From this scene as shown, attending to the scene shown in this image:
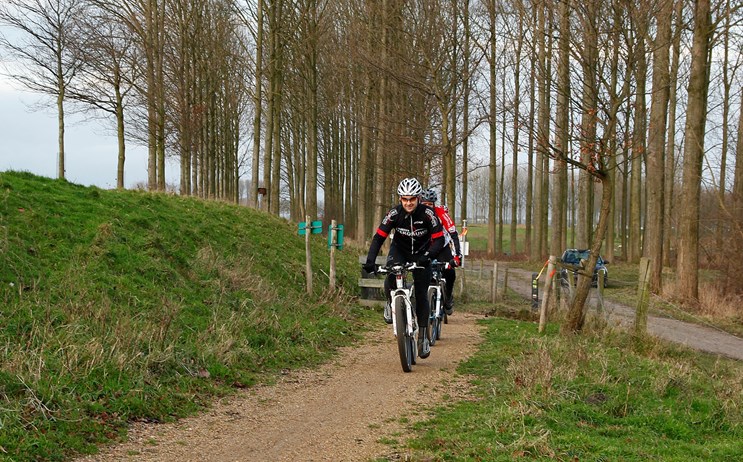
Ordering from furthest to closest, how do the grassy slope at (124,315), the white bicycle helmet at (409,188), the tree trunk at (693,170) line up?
1. the tree trunk at (693,170)
2. the white bicycle helmet at (409,188)
3. the grassy slope at (124,315)

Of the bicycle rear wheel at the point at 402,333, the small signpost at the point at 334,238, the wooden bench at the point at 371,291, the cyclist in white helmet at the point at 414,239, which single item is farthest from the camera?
the wooden bench at the point at 371,291

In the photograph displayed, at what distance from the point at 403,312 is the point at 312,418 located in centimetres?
220

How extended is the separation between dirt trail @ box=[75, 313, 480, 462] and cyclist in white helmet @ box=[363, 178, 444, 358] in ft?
2.89

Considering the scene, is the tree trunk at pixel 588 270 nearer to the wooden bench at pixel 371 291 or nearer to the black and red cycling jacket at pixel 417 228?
the black and red cycling jacket at pixel 417 228

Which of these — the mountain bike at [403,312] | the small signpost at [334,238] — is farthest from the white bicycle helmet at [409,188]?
the small signpost at [334,238]

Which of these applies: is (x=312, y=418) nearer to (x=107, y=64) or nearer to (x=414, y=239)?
(x=414, y=239)

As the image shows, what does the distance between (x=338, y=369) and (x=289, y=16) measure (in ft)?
65.5

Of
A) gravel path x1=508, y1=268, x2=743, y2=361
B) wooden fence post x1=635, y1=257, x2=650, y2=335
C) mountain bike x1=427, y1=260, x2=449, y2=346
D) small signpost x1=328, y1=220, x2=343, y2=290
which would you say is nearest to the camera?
mountain bike x1=427, y1=260, x2=449, y2=346

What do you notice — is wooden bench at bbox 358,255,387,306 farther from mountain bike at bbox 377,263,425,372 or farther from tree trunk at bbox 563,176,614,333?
mountain bike at bbox 377,263,425,372

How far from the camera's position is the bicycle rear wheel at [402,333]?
8438mm

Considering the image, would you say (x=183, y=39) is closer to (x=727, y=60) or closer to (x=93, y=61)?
(x=93, y=61)

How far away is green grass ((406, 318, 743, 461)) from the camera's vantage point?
5.68m

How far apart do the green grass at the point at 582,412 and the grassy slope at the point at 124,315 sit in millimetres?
2517

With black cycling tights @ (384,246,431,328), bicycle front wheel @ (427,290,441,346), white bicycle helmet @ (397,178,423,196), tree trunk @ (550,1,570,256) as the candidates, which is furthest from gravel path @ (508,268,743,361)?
white bicycle helmet @ (397,178,423,196)
